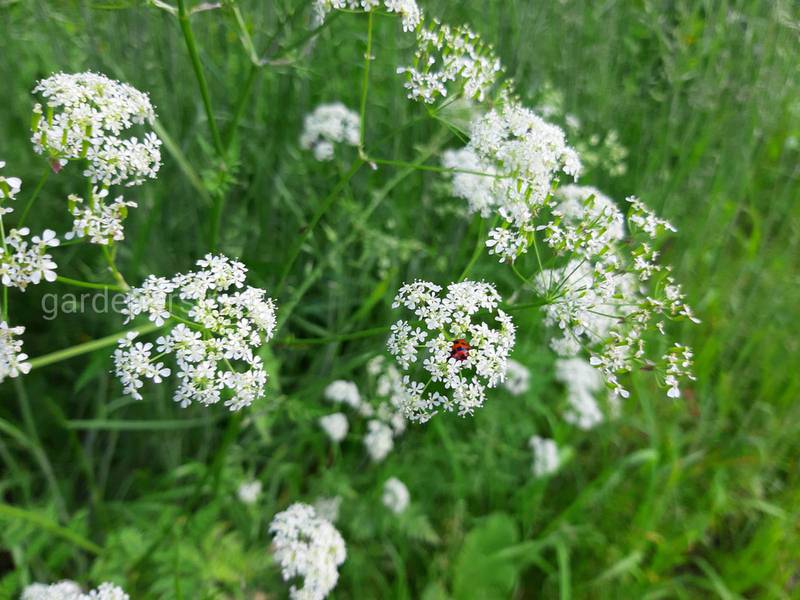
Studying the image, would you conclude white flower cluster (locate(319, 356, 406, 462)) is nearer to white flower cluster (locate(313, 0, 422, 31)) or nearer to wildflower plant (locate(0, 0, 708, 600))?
wildflower plant (locate(0, 0, 708, 600))

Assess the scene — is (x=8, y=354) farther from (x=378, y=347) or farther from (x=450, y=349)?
(x=378, y=347)

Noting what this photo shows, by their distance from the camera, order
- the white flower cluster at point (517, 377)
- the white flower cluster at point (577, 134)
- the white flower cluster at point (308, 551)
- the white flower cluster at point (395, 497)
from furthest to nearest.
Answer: the white flower cluster at point (517, 377), the white flower cluster at point (395, 497), the white flower cluster at point (577, 134), the white flower cluster at point (308, 551)

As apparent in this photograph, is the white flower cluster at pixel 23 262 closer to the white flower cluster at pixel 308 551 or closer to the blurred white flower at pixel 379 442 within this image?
the white flower cluster at pixel 308 551

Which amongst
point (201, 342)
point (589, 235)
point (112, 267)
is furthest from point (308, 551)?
point (589, 235)

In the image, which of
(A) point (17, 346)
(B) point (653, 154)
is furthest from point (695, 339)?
(A) point (17, 346)

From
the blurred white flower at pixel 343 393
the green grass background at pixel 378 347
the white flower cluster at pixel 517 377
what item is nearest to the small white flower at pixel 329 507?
the green grass background at pixel 378 347

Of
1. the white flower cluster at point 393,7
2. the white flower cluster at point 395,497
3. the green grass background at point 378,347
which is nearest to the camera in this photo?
the white flower cluster at point 393,7
